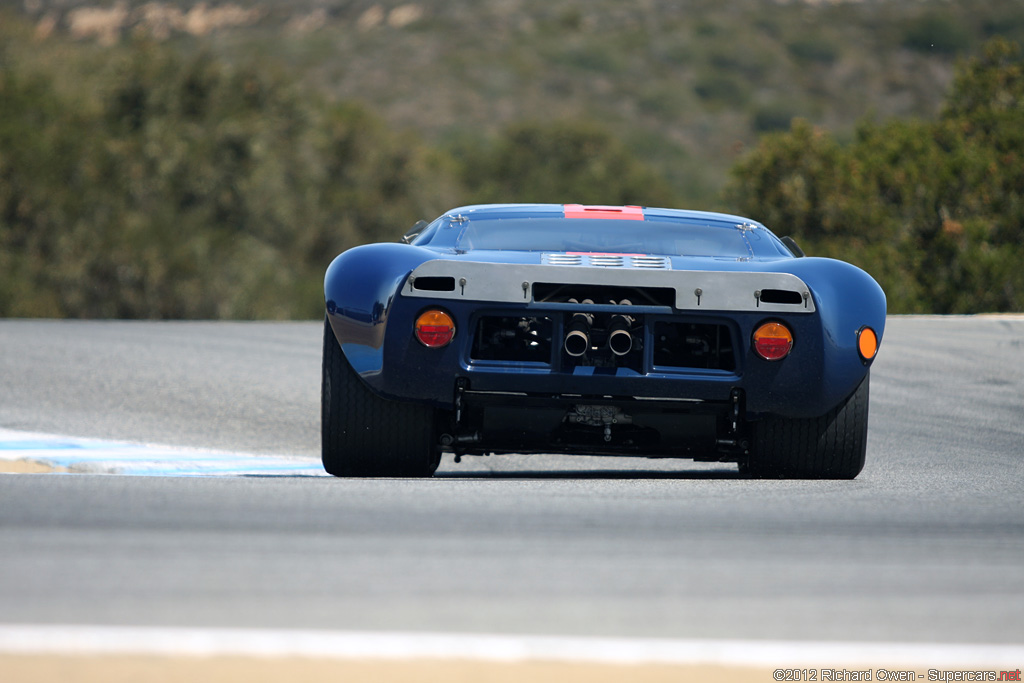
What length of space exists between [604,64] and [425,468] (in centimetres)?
10987

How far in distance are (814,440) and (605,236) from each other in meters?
1.32

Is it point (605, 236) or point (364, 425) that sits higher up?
point (605, 236)

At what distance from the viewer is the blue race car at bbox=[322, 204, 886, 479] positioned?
5.23m

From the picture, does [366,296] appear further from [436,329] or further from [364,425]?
[364,425]

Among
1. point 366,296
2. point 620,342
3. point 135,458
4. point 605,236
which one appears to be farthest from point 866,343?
point 135,458

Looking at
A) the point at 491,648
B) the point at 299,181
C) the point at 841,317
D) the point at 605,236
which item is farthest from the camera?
the point at 299,181

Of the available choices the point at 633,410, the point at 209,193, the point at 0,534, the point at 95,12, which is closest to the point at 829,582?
the point at 633,410

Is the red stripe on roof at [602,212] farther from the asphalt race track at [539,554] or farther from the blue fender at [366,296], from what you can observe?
the asphalt race track at [539,554]

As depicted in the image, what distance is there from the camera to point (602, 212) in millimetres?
6656

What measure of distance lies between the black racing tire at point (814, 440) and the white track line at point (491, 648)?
2.70 m

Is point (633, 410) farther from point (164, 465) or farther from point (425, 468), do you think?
point (164, 465)

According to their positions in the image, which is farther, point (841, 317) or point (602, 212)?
point (602, 212)

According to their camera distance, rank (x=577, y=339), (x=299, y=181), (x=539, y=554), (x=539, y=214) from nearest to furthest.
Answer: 1. (x=539, y=554)
2. (x=577, y=339)
3. (x=539, y=214)
4. (x=299, y=181)

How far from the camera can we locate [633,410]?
5.36 meters
